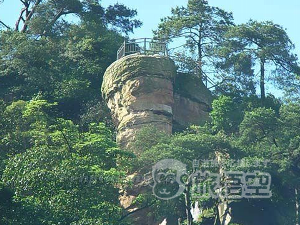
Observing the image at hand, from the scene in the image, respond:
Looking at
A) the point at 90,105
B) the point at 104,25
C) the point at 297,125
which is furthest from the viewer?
the point at 104,25

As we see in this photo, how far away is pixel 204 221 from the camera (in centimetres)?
3478

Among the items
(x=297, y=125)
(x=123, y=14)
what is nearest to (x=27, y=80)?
(x=123, y=14)

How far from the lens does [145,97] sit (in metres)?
39.0

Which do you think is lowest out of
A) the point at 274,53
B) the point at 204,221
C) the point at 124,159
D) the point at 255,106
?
the point at 204,221

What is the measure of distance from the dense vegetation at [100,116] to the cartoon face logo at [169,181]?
285mm

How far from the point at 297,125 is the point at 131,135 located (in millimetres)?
6535

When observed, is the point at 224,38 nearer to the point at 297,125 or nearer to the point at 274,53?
the point at 274,53

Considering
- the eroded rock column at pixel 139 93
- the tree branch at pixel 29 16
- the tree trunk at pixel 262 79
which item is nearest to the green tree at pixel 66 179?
the eroded rock column at pixel 139 93

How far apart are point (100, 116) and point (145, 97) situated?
93.9 inches

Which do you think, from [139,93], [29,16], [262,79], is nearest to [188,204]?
[139,93]

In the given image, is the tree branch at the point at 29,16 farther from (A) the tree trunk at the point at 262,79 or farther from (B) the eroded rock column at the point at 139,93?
(A) the tree trunk at the point at 262,79

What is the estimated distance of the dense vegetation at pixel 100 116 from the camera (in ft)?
101

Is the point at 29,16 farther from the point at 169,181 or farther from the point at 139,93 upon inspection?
the point at 169,181

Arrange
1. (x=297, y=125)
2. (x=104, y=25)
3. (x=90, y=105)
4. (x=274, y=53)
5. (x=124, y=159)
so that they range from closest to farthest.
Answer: (x=124, y=159), (x=297, y=125), (x=90, y=105), (x=274, y=53), (x=104, y=25)
